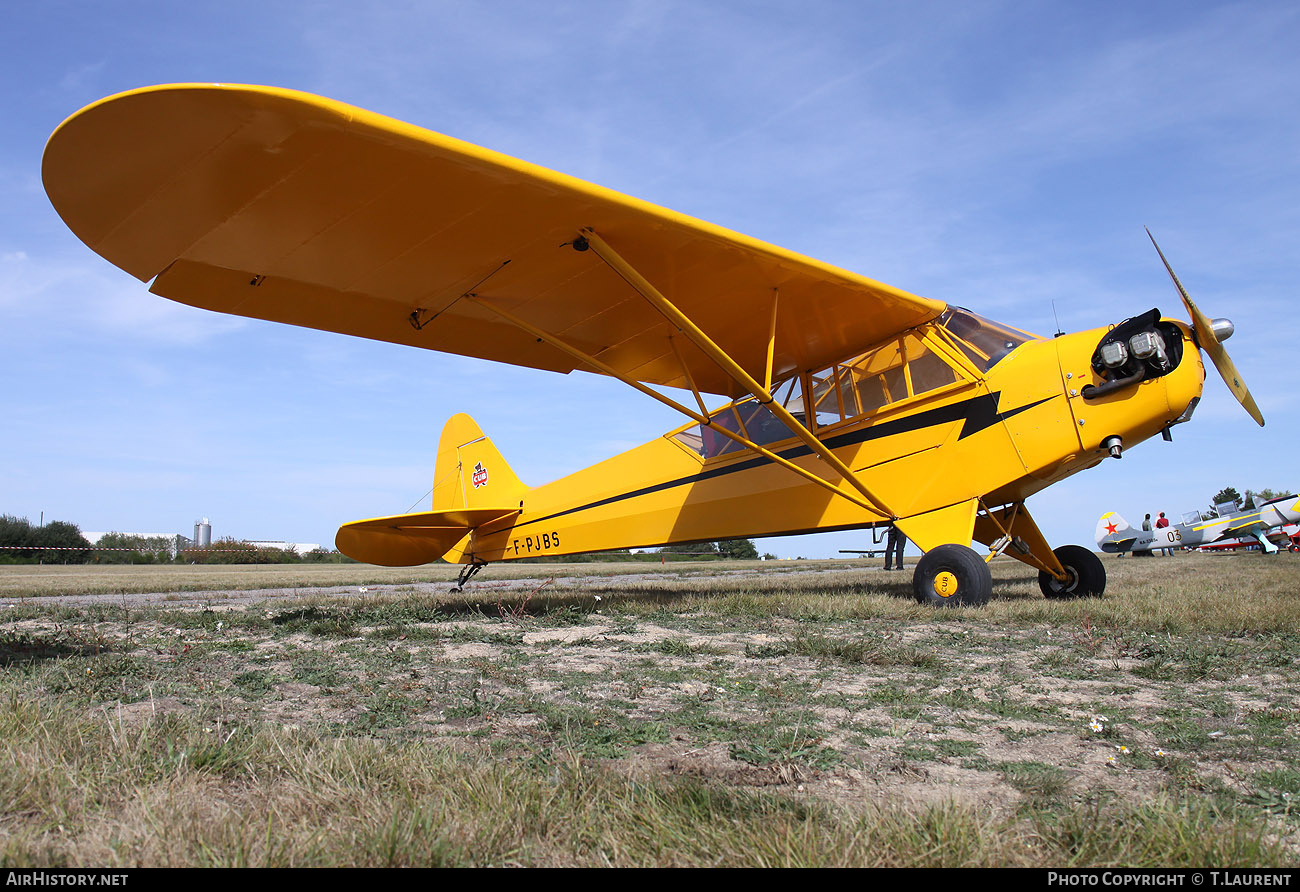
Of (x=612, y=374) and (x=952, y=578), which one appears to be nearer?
(x=952, y=578)

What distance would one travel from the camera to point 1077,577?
7832 mm

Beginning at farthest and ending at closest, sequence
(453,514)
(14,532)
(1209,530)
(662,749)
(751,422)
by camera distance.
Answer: (14,532)
(1209,530)
(453,514)
(751,422)
(662,749)

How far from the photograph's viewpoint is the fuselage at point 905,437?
6.50 m

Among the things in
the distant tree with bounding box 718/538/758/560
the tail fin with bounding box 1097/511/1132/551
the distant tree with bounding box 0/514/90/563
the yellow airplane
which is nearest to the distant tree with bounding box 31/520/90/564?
the distant tree with bounding box 0/514/90/563

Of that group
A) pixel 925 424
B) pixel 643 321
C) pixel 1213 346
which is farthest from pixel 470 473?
pixel 1213 346

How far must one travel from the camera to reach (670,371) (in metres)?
8.67

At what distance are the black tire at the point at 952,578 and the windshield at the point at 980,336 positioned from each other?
1819mm

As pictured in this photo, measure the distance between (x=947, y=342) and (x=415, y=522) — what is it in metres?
6.41

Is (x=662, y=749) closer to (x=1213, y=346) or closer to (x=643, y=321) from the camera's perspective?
(x=643, y=321)

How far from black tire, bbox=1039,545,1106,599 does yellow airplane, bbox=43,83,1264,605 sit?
0.02m

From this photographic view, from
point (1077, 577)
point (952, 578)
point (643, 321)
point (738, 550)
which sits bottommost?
point (738, 550)

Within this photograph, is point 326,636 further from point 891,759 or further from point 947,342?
point 947,342

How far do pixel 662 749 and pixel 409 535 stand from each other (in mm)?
7614

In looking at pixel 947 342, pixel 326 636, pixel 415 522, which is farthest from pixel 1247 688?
pixel 415 522
